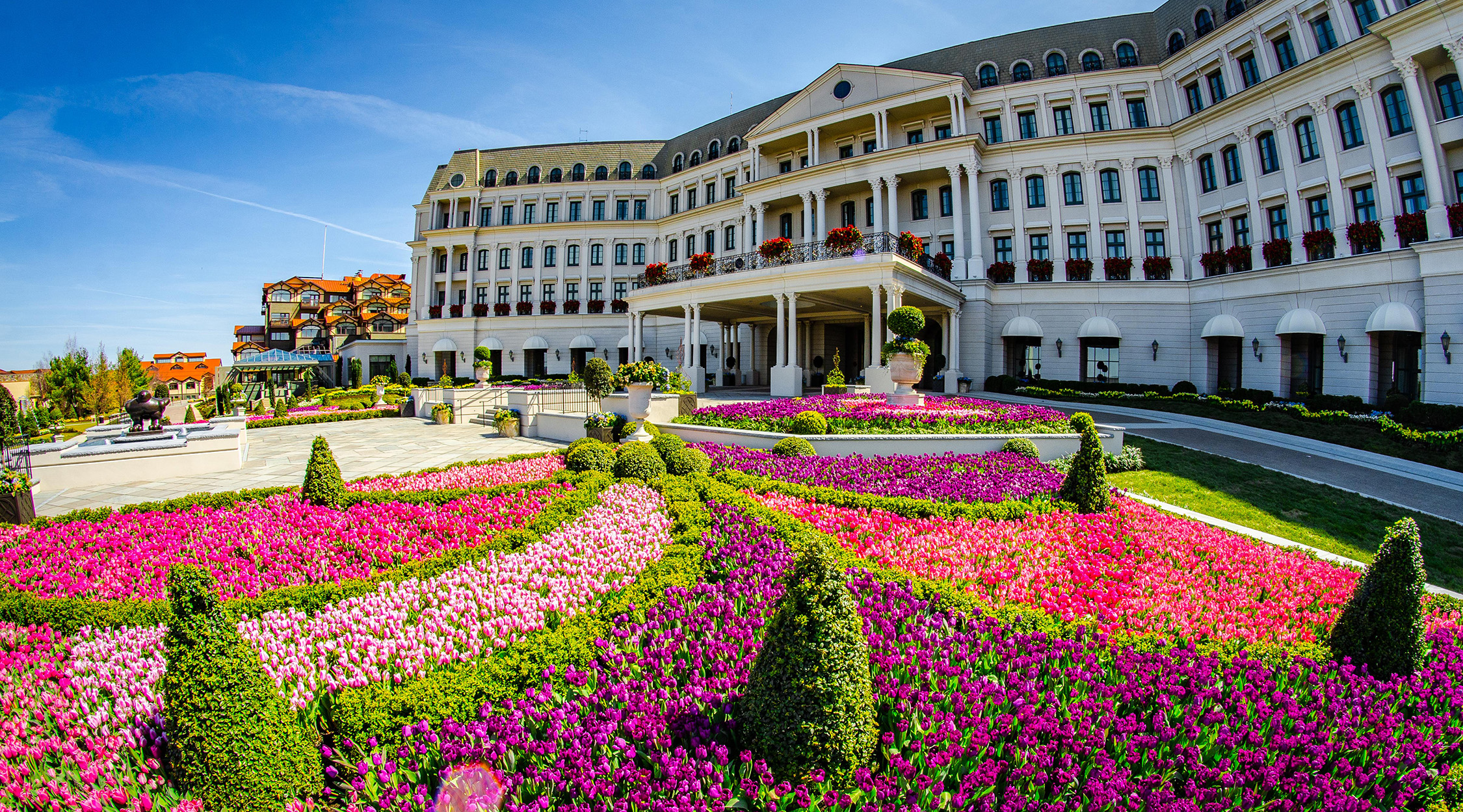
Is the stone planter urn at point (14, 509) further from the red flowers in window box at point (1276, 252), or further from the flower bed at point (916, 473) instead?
the red flowers in window box at point (1276, 252)

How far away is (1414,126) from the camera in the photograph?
2144cm

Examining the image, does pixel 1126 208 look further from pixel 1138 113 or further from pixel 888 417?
pixel 888 417

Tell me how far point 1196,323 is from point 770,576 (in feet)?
106

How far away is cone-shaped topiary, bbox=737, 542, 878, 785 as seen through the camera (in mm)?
3105

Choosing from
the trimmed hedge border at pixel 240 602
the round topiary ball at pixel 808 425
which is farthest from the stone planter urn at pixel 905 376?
the trimmed hedge border at pixel 240 602

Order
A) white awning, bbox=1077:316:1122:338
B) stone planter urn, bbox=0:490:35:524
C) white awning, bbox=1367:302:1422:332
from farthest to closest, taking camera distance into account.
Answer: white awning, bbox=1077:316:1122:338
white awning, bbox=1367:302:1422:332
stone planter urn, bbox=0:490:35:524

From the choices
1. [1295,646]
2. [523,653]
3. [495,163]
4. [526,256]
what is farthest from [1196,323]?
[495,163]

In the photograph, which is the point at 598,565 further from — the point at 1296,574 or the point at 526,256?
the point at 526,256

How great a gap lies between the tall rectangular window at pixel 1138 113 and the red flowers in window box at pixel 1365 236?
1144 centimetres

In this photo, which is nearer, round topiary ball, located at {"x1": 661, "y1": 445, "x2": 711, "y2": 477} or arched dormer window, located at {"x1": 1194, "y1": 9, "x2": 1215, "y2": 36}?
round topiary ball, located at {"x1": 661, "y1": 445, "x2": 711, "y2": 477}

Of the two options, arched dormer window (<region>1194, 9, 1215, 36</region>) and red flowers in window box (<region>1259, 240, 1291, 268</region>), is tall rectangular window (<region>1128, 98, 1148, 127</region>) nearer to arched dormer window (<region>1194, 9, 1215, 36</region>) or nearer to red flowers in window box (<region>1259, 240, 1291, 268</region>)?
arched dormer window (<region>1194, 9, 1215, 36</region>)

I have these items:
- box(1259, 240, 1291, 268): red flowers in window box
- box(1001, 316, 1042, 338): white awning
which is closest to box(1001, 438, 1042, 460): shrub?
box(1001, 316, 1042, 338): white awning

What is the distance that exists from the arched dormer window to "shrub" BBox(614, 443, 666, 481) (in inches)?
1445

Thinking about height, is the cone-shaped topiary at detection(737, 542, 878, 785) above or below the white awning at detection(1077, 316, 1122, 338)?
below
